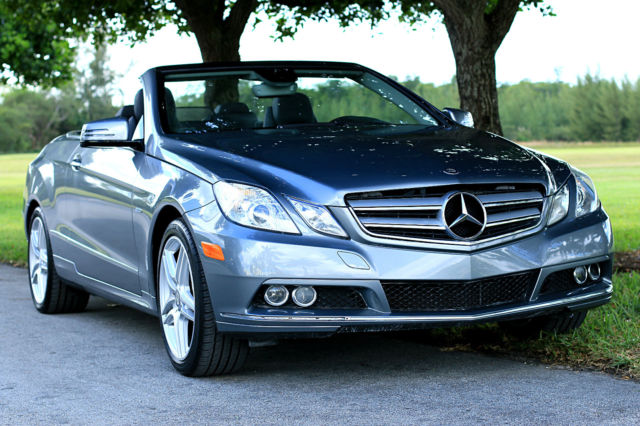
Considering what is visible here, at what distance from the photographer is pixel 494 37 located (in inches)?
374

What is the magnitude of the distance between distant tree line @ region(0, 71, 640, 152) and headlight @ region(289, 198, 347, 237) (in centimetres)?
4351

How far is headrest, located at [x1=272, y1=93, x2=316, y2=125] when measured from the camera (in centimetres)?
621

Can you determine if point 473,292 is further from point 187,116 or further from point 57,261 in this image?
point 57,261

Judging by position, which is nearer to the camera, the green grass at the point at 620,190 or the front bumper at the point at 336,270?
the front bumper at the point at 336,270

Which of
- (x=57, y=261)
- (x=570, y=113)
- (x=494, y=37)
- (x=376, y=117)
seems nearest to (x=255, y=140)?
(x=376, y=117)

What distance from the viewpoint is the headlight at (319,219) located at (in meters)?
4.56

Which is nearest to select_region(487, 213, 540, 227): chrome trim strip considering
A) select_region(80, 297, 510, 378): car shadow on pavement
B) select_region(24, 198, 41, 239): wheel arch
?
select_region(80, 297, 510, 378): car shadow on pavement

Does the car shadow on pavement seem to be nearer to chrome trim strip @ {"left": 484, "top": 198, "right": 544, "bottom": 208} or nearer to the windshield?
chrome trim strip @ {"left": 484, "top": 198, "right": 544, "bottom": 208}

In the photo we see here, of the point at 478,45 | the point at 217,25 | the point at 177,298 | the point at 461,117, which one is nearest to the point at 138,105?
the point at 177,298

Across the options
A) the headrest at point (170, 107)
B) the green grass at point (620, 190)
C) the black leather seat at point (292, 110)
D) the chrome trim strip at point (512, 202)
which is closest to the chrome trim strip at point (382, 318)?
the chrome trim strip at point (512, 202)

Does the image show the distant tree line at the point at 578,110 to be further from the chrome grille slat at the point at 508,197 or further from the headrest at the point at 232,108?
the chrome grille slat at the point at 508,197

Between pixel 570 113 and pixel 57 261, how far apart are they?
84.2 m

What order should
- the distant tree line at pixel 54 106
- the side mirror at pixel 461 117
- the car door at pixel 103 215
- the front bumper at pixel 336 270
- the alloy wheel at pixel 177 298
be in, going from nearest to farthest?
the front bumper at pixel 336 270, the alloy wheel at pixel 177 298, the car door at pixel 103 215, the side mirror at pixel 461 117, the distant tree line at pixel 54 106

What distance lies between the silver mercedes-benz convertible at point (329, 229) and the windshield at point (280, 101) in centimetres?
3
